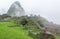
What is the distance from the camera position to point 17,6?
51.1 metres

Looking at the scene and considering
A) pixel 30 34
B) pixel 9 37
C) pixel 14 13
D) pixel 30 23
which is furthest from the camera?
pixel 14 13

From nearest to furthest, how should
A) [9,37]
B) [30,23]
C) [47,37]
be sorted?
1. [9,37]
2. [47,37]
3. [30,23]

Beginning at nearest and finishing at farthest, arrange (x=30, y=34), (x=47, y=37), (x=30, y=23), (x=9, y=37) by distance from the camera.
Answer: (x=9, y=37)
(x=47, y=37)
(x=30, y=34)
(x=30, y=23)

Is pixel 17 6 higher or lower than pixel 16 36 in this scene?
higher

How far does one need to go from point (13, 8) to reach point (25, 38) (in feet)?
106

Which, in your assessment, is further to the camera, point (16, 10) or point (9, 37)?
point (16, 10)

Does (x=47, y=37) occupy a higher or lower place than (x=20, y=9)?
lower

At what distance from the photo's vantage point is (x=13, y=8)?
165 feet

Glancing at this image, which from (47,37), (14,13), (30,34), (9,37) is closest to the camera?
(9,37)

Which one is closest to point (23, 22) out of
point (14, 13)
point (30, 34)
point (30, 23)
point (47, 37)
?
point (30, 23)

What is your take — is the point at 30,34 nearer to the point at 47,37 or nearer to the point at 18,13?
the point at 47,37

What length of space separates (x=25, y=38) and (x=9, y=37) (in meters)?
1.54

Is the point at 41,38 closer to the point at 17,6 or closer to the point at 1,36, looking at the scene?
the point at 1,36

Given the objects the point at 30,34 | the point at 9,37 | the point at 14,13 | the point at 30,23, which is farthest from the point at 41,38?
the point at 14,13
